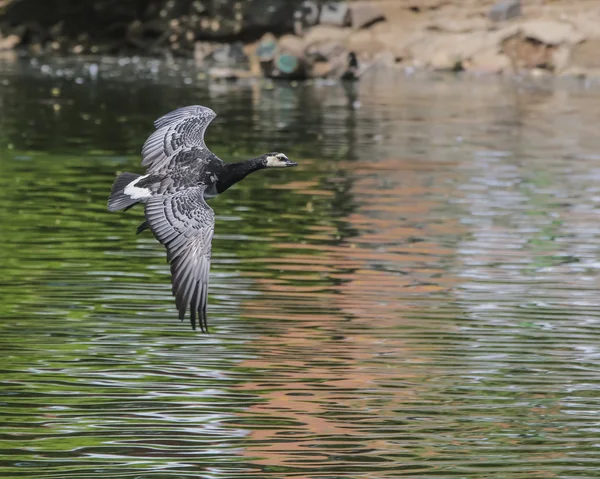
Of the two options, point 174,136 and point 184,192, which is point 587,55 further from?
point 184,192

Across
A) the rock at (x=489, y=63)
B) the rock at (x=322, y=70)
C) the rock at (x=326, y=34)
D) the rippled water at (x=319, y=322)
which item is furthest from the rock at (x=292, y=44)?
the rippled water at (x=319, y=322)

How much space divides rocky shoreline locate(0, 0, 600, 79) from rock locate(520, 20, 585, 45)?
1.1 inches

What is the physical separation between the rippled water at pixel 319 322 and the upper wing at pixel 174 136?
135cm

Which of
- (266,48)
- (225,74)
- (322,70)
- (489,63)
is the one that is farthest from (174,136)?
(266,48)

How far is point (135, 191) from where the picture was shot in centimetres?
1119

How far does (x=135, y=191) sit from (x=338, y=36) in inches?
1351

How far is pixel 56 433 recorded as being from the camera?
9070 mm

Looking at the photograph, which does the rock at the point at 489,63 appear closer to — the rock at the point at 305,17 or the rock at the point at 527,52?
the rock at the point at 527,52

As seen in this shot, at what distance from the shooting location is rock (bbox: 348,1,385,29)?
4519 centimetres

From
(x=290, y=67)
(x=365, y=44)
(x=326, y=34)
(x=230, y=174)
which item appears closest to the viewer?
(x=230, y=174)

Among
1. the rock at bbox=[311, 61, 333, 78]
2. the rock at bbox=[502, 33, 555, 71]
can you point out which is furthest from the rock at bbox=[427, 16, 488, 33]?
the rock at bbox=[311, 61, 333, 78]

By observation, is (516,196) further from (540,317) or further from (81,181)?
(540,317)

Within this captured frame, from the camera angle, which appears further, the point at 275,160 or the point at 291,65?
the point at 291,65

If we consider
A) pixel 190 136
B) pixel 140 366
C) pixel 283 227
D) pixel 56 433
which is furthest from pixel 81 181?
pixel 56 433
